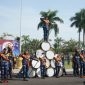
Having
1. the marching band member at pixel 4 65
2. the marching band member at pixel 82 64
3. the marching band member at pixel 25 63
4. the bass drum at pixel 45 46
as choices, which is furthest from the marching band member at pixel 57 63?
the marching band member at pixel 4 65

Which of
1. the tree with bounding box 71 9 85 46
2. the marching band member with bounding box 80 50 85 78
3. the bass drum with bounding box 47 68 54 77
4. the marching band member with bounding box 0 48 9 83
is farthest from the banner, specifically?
the tree with bounding box 71 9 85 46

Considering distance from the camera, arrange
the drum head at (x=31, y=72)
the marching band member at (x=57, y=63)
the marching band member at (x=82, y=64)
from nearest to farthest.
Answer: the drum head at (x=31, y=72), the marching band member at (x=57, y=63), the marching band member at (x=82, y=64)

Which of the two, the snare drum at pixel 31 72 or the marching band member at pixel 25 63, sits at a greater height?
the marching band member at pixel 25 63

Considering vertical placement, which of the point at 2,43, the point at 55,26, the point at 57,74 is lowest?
the point at 57,74

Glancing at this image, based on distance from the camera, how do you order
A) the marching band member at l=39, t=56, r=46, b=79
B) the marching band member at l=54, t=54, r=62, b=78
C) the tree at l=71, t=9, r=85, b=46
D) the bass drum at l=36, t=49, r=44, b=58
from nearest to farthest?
the marching band member at l=39, t=56, r=46, b=79 < the bass drum at l=36, t=49, r=44, b=58 < the marching band member at l=54, t=54, r=62, b=78 < the tree at l=71, t=9, r=85, b=46

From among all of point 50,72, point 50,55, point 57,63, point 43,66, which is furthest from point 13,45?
point 43,66

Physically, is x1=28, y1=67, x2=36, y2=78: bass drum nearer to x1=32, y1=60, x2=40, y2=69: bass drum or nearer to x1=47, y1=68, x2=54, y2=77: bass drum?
x1=32, y1=60, x2=40, y2=69: bass drum

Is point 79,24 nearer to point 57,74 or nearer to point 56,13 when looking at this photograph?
point 56,13

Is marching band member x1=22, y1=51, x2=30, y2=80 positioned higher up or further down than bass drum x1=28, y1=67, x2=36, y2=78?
higher up

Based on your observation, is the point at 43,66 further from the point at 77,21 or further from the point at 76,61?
the point at 77,21

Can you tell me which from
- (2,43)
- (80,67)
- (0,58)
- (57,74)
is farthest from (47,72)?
(2,43)

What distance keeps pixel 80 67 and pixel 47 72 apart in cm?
218

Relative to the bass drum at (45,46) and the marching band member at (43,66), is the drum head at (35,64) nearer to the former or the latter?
the marching band member at (43,66)

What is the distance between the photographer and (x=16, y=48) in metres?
38.5
